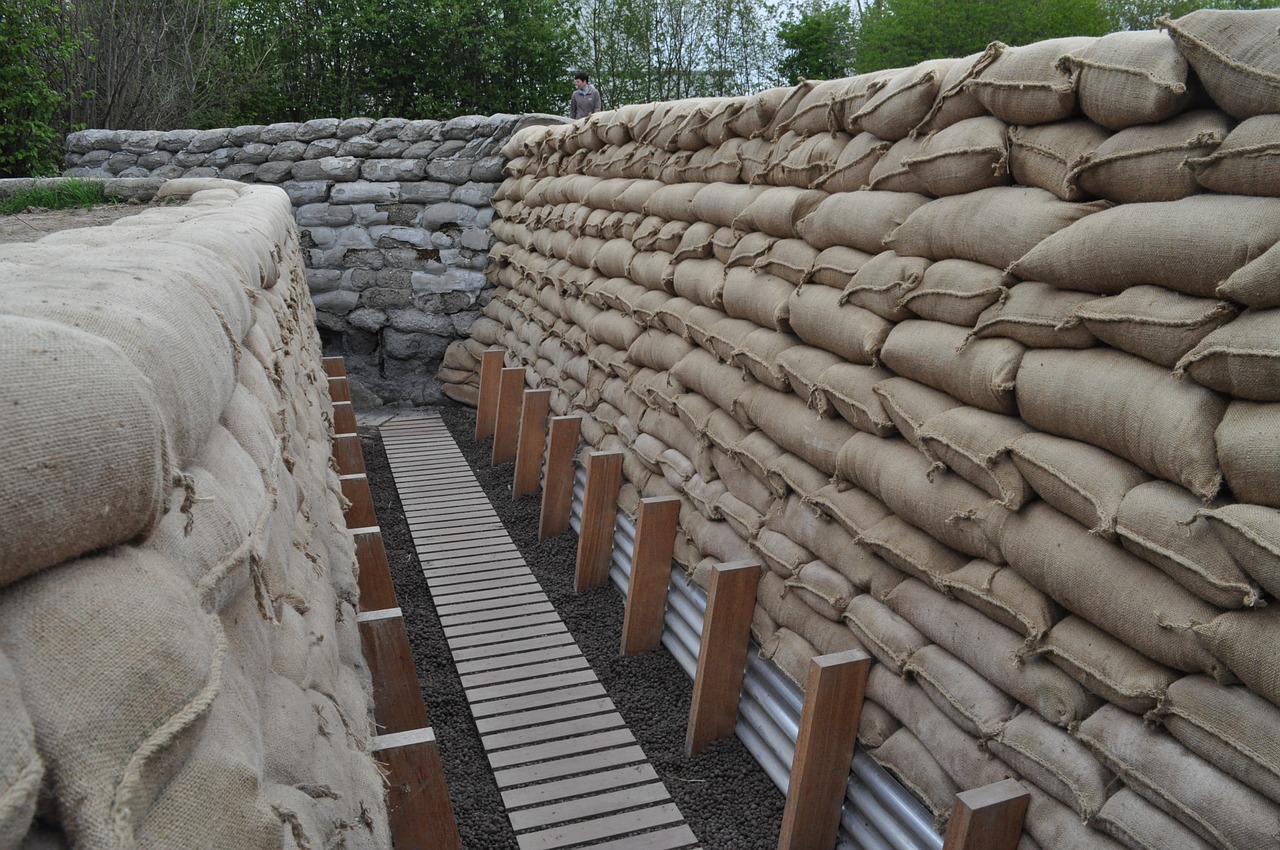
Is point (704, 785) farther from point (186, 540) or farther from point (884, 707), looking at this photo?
point (186, 540)

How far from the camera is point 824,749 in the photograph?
2.83 metres

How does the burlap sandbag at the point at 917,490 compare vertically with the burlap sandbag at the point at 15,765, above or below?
below

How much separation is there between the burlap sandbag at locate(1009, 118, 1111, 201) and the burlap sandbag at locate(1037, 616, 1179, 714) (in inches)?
39.4

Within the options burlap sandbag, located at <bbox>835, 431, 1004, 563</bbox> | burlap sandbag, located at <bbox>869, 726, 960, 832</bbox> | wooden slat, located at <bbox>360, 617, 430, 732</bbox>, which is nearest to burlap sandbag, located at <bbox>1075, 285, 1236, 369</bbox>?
burlap sandbag, located at <bbox>835, 431, 1004, 563</bbox>

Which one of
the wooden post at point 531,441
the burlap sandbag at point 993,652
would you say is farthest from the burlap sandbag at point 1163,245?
the wooden post at point 531,441

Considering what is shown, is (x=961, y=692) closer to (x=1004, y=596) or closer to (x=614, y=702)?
(x=1004, y=596)

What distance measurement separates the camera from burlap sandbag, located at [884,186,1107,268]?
2.36 meters

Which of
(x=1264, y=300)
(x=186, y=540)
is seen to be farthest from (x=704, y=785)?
(x=186, y=540)

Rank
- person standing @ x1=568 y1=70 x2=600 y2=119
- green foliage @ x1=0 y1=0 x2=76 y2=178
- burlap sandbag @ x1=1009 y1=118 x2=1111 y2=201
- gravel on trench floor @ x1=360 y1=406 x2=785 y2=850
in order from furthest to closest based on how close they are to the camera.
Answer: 1. person standing @ x1=568 y1=70 x2=600 y2=119
2. green foliage @ x1=0 y1=0 x2=76 y2=178
3. gravel on trench floor @ x1=360 y1=406 x2=785 y2=850
4. burlap sandbag @ x1=1009 y1=118 x2=1111 y2=201

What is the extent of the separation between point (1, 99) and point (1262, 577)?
8.58 meters

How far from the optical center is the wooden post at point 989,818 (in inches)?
83.7

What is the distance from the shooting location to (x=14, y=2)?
738cm

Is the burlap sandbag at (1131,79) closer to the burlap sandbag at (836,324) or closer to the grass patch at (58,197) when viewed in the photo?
the burlap sandbag at (836,324)

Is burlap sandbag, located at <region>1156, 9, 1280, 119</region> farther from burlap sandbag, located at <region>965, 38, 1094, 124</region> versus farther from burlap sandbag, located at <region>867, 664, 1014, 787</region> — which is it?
burlap sandbag, located at <region>867, 664, 1014, 787</region>
